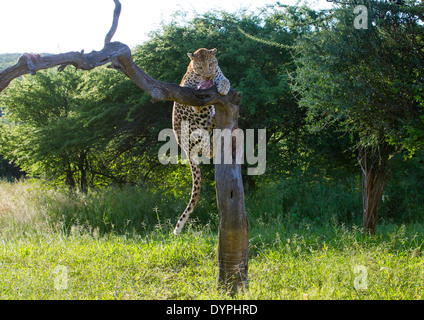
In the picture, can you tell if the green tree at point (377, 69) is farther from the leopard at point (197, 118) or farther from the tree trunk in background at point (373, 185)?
the leopard at point (197, 118)

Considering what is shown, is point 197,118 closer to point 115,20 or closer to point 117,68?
point 117,68

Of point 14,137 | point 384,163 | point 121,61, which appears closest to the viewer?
point 121,61

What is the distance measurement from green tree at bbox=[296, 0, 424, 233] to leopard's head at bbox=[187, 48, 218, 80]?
196cm

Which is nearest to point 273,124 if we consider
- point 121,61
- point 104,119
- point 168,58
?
point 168,58

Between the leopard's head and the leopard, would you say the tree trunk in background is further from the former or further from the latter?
the leopard's head

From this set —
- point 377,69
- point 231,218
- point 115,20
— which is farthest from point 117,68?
point 377,69

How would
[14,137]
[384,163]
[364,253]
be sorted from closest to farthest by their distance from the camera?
[364,253] → [384,163] → [14,137]

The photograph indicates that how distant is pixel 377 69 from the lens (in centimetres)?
529

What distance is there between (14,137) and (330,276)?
11202mm

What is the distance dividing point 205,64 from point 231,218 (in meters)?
1.64

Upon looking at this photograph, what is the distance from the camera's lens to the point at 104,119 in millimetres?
9688

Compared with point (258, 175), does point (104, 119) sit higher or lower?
higher

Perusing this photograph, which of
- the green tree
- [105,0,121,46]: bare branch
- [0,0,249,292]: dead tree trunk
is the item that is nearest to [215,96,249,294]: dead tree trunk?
[0,0,249,292]: dead tree trunk

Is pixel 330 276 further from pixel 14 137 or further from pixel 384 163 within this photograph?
pixel 14 137
